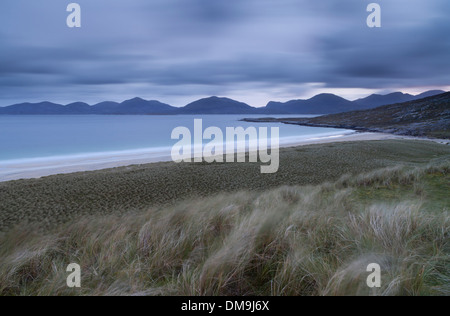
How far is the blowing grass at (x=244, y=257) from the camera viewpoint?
2840mm

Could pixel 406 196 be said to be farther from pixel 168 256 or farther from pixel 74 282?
pixel 74 282

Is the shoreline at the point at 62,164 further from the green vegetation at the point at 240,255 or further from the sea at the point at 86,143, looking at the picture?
the green vegetation at the point at 240,255

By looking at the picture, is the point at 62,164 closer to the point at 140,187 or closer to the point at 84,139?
the point at 140,187

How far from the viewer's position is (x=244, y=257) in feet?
10.5

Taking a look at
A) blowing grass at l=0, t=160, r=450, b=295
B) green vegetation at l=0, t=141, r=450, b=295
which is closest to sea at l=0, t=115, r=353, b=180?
green vegetation at l=0, t=141, r=450, b=295

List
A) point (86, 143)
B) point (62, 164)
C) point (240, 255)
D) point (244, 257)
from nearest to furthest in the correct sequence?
point (244, 257)
point (240, 255)
point (62, 164)
point (86, 143)

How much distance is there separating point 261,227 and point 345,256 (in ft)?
3.66

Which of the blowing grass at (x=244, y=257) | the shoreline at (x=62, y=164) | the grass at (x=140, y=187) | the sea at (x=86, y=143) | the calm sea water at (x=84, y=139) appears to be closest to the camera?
the blowing grass at (x=244, y=257)

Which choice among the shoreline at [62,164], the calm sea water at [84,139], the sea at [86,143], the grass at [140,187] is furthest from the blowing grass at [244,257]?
the calm sea water at [84,139]

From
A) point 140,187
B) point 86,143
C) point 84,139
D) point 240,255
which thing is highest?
point 84,139

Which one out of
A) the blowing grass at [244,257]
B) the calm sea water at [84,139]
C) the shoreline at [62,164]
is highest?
the calm sea water at [84,139]

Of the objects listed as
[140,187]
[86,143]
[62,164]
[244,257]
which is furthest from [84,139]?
[244,257]

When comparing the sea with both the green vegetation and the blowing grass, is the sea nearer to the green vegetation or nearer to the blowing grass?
the green vegetation

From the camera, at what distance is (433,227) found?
13.7ft
